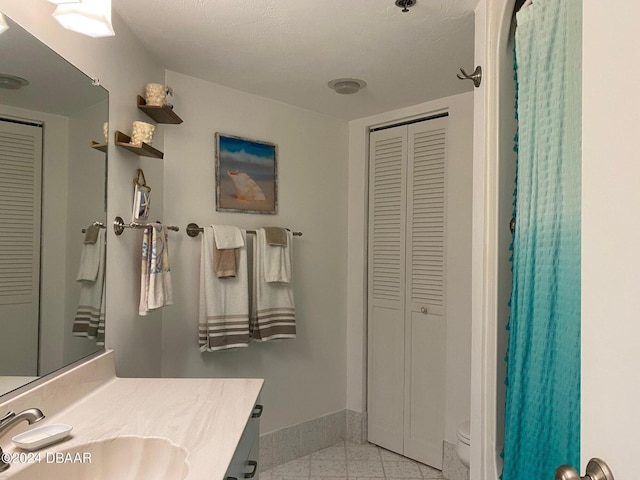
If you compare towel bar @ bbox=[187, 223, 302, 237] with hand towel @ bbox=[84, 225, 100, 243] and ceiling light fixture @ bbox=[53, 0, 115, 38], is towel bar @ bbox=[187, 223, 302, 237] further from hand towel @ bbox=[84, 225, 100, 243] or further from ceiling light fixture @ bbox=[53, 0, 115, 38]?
ceiling light fixture @ bbox=[53, 0, 115, 38]

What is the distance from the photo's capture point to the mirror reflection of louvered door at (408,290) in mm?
2695

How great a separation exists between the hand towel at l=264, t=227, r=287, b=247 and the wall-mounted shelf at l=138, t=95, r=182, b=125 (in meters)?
0.75

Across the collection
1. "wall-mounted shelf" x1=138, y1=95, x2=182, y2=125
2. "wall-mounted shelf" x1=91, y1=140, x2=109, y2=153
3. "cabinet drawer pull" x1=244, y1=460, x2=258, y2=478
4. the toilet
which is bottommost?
the toilet

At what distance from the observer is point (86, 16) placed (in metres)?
1.22

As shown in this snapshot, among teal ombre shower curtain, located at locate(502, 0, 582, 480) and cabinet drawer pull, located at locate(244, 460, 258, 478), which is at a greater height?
teal ombre shower curtain, located at locate(502, 0, 582, 480)

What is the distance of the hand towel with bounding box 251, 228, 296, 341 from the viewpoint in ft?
8.15

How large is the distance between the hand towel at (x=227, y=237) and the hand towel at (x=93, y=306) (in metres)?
0.71

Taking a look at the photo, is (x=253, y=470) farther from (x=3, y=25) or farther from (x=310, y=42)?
(x=310, y=42)

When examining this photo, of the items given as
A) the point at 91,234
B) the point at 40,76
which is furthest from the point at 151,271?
the point at 40,76

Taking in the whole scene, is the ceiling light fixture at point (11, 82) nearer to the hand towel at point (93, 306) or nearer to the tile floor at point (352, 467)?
the hand towel at point (93, 306)
